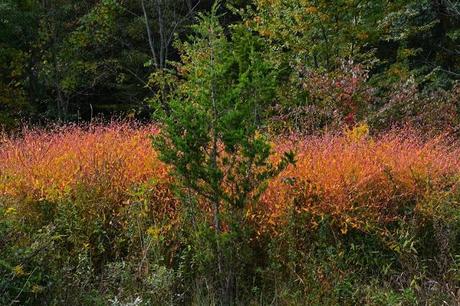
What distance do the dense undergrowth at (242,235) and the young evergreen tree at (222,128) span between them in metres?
0.25

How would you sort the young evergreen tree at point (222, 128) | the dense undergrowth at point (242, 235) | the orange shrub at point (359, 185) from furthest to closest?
1. the orange shrub at point (359, 185)
2. the dense undergrowth at point (242, 235)
3. the young evergreen tree at point (222, 128)

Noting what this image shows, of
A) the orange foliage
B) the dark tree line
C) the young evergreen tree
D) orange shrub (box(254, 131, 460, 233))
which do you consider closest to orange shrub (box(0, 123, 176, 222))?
the orange foliage

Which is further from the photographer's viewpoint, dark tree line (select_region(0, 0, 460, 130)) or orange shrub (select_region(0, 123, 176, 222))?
dark tree line (select_region(0, 0, 460, 130))

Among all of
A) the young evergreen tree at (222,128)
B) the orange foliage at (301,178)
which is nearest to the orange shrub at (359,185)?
the orange foliage at (301,178)

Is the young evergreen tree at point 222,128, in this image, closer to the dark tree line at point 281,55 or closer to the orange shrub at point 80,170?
the orange shrub at point 80,170

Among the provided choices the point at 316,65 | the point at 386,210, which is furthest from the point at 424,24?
the point at 386,210

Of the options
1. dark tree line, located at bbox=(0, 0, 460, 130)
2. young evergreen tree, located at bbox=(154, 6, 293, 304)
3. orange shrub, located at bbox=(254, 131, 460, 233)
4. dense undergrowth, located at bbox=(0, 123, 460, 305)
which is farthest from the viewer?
dark tree line, located at bbox=(0, 0, 460, 130)

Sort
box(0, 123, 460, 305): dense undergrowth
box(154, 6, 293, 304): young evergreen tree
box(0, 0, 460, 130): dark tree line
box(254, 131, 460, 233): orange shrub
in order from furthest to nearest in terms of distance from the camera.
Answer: box(0, 0, 460, 130): dark tree line
box(254, 131, 460, 233): orange shrub
box(0, 123, 460, 305): dense undergrowth
box(154, 6, 293, 304): young evergreen tree

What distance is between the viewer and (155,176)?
569cm

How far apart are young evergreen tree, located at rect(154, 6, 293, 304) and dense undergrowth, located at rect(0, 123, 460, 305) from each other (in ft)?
0.81

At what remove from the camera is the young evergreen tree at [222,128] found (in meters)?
4.26

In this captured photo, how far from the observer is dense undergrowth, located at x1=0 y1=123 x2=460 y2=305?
4.66m

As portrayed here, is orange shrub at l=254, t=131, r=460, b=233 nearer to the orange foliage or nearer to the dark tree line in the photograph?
the orange foliage

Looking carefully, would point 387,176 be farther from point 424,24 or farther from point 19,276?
point 424,24
